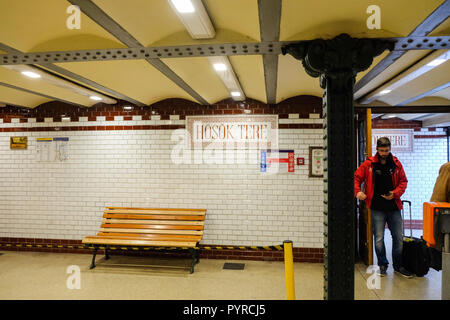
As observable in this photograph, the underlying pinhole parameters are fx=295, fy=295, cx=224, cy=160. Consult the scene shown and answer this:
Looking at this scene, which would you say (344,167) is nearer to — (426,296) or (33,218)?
(426,296)

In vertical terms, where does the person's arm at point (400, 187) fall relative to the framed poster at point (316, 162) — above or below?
below

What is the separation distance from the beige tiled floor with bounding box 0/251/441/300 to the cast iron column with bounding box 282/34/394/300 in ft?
5.47

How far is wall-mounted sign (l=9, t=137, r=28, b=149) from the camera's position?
19.5 ft

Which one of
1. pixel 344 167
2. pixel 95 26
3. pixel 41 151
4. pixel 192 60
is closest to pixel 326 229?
pixel 344 167

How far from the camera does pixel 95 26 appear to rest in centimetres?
244

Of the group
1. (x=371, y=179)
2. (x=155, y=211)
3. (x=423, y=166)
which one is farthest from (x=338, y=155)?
(x=423, y=166)

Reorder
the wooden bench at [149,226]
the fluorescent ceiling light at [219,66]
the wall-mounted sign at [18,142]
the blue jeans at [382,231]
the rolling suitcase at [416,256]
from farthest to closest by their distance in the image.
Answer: the wall-mounted sign at [18,142]
the wooden bench at [149,226]
the blue jeans at [382,231]
the rolling suitcase at [416,256]
the fluorescent ceiling light at [219,66]

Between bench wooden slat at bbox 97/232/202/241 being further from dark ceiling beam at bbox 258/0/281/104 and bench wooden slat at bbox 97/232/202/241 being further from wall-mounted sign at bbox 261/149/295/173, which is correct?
dark ceiling beam at bbox 258/0/281/104

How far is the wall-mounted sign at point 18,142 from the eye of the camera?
5.95m

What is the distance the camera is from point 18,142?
5.97m

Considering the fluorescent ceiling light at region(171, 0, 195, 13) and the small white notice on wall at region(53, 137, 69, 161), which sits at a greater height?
the fluorescent ceiling light at region(171, 0, 195, 13)

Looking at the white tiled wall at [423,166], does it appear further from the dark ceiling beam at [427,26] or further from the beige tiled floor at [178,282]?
the dark ceiling beam at [427,26]

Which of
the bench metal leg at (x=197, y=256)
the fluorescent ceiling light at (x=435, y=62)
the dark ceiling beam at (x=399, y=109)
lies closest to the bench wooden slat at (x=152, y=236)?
the bench metal leg at (x=197, y=256)

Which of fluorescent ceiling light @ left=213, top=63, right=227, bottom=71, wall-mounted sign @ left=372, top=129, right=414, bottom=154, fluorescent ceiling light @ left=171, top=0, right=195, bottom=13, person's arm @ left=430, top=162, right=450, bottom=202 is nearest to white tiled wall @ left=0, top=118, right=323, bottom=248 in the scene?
person's arm @ left=430, top=162, right=450, bottom=202
